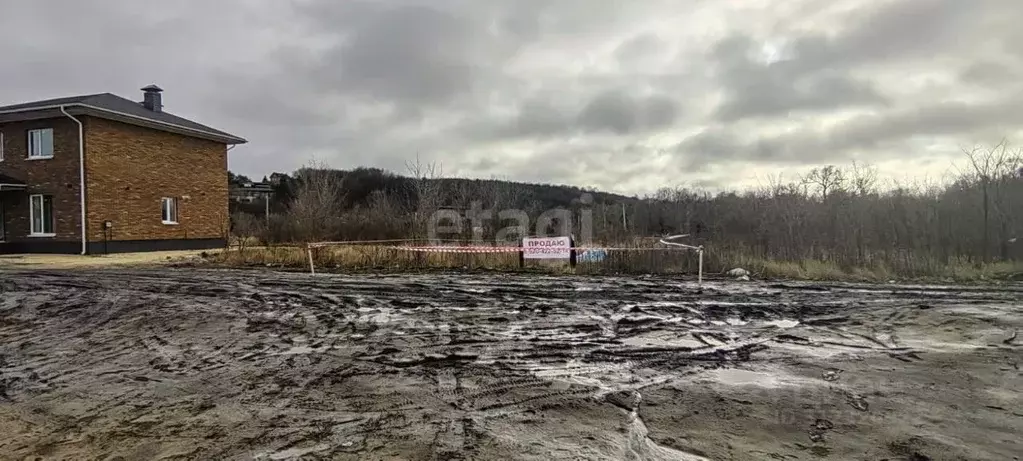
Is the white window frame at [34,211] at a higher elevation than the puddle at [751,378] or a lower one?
higher

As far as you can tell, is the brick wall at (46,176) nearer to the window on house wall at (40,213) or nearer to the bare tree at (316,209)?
the window on house wall at (40,213)

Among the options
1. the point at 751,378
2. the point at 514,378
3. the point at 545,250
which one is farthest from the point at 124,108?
the point at 751,378

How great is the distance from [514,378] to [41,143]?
2752 centimetres

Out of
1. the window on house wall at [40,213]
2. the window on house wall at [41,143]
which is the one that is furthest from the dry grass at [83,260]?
the window on house wall at [41,143]

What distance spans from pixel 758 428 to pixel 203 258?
71.4ft

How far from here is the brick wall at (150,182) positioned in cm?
2322

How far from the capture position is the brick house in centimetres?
2281

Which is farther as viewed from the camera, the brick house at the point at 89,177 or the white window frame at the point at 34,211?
the white window frame at the point at 34,211

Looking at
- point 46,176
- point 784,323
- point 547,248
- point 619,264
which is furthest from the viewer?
point 46,176

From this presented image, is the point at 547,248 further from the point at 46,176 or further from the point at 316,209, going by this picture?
the point at 46,176

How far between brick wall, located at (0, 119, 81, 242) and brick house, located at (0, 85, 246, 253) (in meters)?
0.04

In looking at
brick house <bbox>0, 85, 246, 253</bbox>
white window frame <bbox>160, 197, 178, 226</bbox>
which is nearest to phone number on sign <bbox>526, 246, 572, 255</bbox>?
brick house <bbox>0, 85, 246, 253</bbox>

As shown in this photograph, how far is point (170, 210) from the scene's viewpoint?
26938 mm

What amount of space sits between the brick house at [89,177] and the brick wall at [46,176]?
1.6 inches
